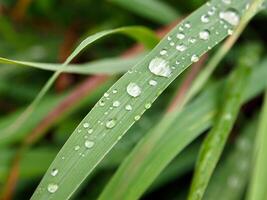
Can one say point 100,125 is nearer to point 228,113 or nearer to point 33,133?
point 228,113

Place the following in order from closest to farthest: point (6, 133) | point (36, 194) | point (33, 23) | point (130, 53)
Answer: point (36, 194) < point (6, 133) < point (130, 53) < point (33, 23)

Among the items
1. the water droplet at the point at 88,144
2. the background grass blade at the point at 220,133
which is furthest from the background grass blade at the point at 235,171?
the water droplet at the point at 88,144

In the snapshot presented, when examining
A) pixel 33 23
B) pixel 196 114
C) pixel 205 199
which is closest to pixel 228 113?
pixel 196 114

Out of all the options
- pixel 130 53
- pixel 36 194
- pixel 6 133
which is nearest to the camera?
pixel 36 194

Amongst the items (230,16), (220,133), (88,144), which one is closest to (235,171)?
(220,133)

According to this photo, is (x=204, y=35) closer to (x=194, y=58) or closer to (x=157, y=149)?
(x=194, y=58)

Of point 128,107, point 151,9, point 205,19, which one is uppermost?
point 151,9
